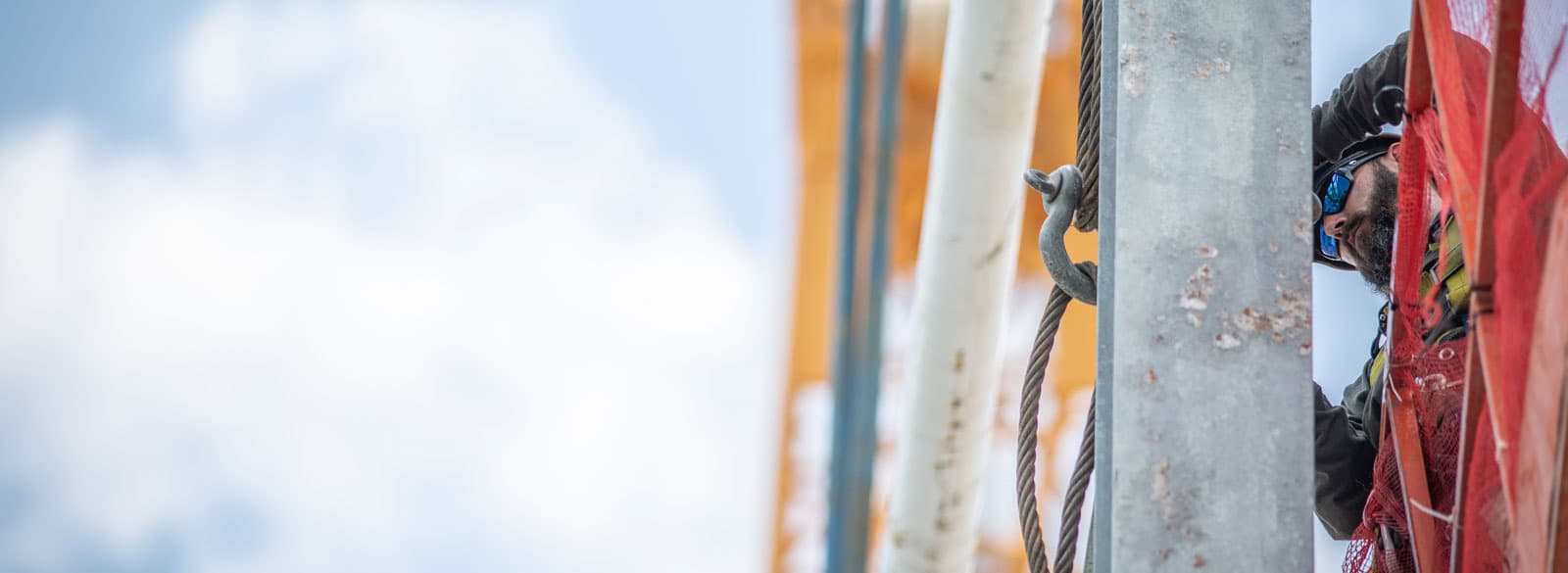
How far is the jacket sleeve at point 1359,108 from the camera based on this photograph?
371cm

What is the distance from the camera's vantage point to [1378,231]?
3.75m

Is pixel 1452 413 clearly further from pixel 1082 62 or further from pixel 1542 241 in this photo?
pixel 1082 62

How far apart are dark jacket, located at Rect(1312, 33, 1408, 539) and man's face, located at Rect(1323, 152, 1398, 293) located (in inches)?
5.3

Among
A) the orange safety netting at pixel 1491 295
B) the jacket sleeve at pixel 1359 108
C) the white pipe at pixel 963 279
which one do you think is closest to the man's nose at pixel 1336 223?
the jacket sleeve at pixel 1359 108

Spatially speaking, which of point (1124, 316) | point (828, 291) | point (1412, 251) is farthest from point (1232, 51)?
point (828, 291)

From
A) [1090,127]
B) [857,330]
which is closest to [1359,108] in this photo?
[1090,127]

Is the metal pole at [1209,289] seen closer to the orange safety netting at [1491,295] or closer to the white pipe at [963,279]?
the orange safety netting at [1491,295]

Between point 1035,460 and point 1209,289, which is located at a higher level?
point 1209,289

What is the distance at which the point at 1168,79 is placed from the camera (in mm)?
2525

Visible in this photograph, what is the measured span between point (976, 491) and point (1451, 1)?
1.63 metres

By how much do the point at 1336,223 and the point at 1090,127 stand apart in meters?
1.39

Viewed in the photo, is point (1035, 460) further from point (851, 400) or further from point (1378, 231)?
point (1378, 231)

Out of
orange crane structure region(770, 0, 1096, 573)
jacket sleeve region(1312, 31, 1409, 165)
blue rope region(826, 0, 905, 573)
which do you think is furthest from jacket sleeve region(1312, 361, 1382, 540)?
orange crane structure region(770, 0, 1096, 573)

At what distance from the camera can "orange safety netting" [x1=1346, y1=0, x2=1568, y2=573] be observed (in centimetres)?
213
